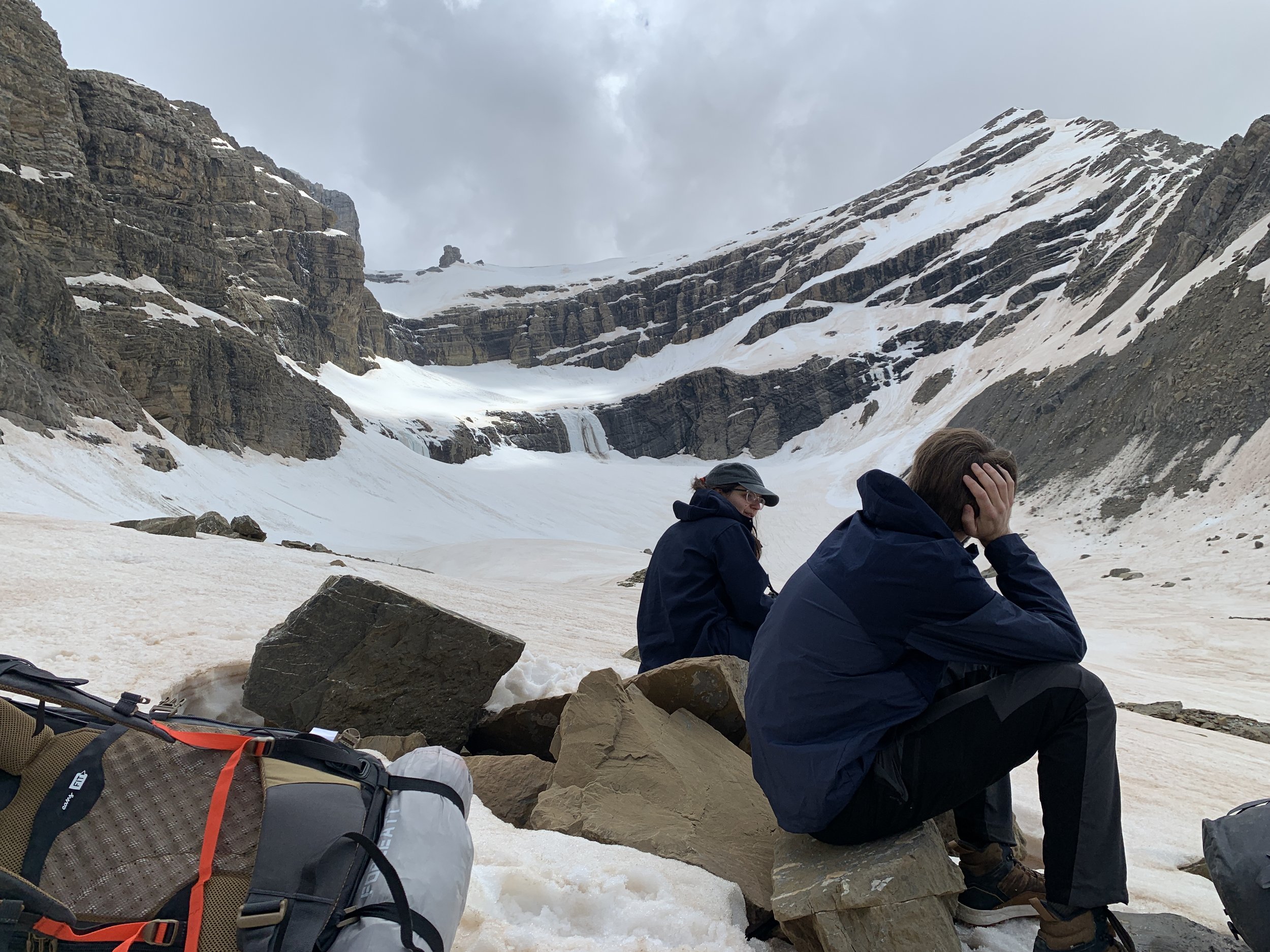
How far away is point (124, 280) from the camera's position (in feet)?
121

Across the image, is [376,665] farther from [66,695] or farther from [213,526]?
[213,526]

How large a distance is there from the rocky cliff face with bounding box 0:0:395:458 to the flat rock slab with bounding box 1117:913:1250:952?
26837 mm

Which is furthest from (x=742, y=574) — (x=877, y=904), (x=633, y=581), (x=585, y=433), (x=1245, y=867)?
(x=585, y=433)

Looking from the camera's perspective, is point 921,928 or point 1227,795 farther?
point 1227,795

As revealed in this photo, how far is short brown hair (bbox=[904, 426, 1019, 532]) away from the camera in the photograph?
2.44m

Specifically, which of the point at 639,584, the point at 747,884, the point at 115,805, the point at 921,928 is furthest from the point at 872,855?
the point at 639,584

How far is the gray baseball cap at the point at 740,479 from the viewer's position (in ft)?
13.0

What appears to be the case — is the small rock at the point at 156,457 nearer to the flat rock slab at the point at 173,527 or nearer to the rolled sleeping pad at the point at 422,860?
the flat rock slab at the point at 173,527

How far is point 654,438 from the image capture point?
82250 mm

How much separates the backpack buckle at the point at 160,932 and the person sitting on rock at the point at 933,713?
158 cm

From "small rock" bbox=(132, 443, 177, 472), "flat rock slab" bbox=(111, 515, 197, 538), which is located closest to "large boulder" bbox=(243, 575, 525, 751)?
"flat rock slab" bbox=(111, 515, 197, 538)

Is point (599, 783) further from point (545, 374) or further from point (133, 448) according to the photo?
point (545, 374)

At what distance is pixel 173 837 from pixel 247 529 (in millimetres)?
14854

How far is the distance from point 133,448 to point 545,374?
78.2 m
